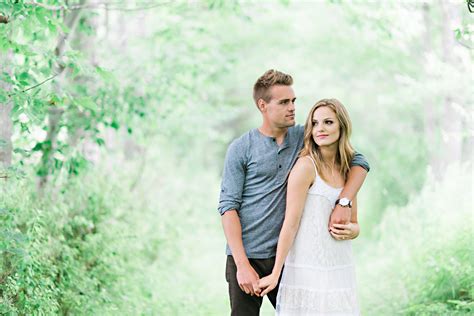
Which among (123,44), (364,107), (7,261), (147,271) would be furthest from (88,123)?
(364,107)

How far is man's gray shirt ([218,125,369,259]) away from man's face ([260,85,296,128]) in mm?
142

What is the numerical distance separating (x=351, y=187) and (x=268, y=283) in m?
0.75

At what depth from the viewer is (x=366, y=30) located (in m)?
13.7

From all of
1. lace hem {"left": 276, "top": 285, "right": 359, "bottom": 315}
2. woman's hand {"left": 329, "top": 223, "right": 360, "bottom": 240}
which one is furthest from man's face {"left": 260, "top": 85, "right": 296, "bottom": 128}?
lace hem {"left": 276, "top": 285, "right": 359, "bottom": 315}

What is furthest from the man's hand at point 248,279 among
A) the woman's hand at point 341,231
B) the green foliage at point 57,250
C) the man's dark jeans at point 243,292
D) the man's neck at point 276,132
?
the green foliage at point 57,250

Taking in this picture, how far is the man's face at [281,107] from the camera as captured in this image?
169 inches

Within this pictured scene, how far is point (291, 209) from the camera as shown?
160 inches

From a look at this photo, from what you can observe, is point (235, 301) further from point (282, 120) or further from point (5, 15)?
point (5, 15)

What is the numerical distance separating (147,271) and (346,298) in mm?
4454

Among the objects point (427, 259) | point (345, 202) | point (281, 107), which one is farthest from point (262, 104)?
point (427, 259)

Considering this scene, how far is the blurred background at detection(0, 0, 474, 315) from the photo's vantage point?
5.41 meters

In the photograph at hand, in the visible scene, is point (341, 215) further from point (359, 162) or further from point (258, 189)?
point (258, 189)

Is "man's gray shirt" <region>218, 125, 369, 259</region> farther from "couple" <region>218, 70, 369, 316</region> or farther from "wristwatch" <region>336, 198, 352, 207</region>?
"wristwatch" <region>336, 198, 352, 207</region>

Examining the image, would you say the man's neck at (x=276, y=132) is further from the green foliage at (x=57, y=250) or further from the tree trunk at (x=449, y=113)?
the tree trunk at (x=449, y=113)
